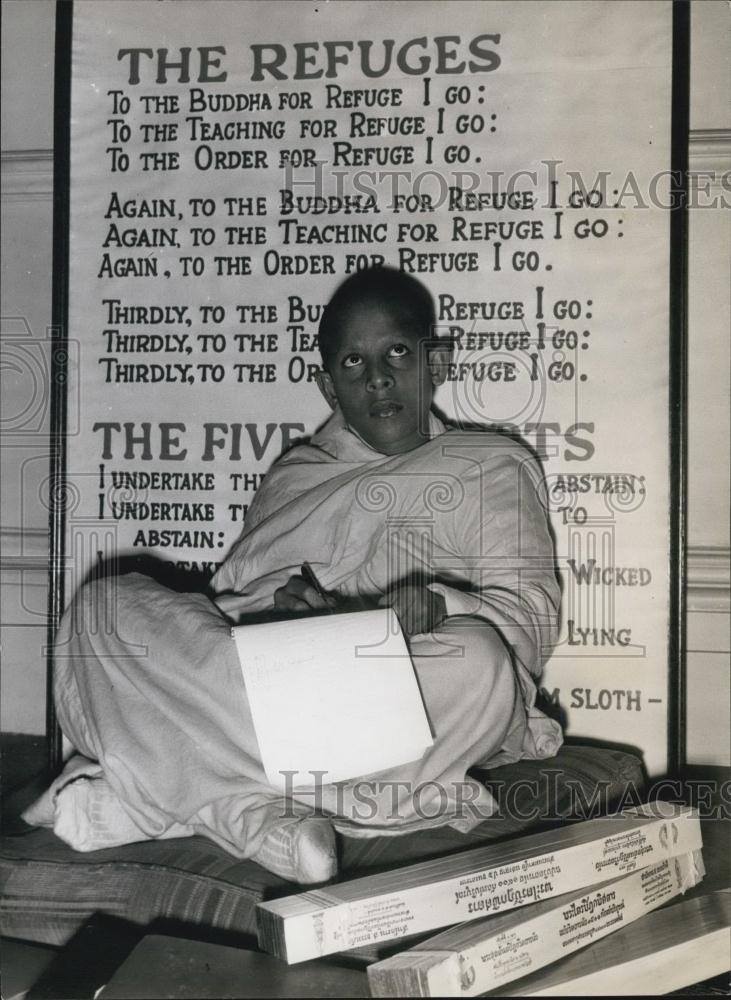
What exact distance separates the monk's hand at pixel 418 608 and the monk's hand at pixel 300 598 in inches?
5.6

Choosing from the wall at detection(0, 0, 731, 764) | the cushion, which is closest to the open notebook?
the cushion

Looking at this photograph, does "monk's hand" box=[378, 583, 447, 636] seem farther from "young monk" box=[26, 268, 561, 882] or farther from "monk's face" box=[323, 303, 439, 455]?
"monk's face" box=[323, 303, 439, 455]

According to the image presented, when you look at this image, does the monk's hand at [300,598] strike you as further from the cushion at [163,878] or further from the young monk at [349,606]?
the cushion at [163,878]

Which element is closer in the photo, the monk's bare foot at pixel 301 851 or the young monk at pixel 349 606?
the monk's bare foot at pixel 301 851

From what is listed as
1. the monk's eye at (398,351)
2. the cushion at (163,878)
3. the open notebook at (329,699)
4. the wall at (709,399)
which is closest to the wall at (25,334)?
the cushion at (163,878)

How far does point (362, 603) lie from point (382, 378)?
499 mm

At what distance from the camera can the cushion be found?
60.1 inches

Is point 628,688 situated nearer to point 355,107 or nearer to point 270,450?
point 270,450

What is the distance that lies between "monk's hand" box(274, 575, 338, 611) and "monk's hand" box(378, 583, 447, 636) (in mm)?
142

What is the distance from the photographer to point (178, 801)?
1.66 metres

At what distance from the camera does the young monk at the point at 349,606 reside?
5.39 feet

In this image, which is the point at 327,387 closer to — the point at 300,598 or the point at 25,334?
the point at 300,598

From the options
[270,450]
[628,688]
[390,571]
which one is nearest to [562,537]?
[628,688]

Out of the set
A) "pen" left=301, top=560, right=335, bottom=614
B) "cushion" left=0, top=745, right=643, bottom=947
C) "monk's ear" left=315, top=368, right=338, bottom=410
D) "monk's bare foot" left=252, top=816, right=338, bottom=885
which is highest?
"monk's ear" left=315, top=368, right=338, bottom=410
